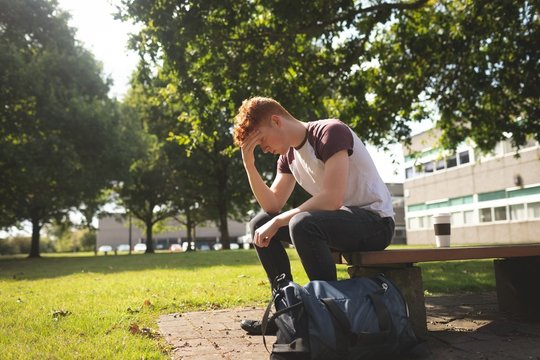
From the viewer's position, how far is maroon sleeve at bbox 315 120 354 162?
3146 mm

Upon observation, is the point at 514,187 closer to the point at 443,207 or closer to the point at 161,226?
the point at 443,207

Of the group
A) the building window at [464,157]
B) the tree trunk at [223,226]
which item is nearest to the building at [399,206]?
the building window at [464,157]

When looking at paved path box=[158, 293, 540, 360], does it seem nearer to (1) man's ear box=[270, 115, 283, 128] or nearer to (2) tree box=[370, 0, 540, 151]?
(1) man's ear box=[270, 115, 283, 128]

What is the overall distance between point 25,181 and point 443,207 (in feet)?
108

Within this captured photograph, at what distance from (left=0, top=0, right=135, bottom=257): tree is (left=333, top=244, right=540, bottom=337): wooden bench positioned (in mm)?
20192

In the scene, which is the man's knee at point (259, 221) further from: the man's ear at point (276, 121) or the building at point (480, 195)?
the building at point (480, 195)

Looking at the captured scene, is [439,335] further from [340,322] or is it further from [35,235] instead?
[35,235]

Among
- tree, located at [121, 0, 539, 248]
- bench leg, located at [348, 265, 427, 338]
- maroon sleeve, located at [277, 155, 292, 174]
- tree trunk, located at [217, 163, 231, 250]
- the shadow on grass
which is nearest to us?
bench leg, located at [348, 265, 427, 338]

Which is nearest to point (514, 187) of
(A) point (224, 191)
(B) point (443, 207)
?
(B) point (443, 207)

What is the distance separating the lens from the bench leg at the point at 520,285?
4.16 meters

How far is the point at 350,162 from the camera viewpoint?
131 inches

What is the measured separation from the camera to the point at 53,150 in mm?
21594

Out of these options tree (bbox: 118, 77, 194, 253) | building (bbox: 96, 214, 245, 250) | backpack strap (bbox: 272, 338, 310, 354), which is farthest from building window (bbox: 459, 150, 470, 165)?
building (bbox: 96, 214, 245, 250)

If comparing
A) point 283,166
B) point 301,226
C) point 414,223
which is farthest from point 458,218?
point 301,226
